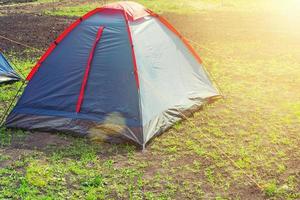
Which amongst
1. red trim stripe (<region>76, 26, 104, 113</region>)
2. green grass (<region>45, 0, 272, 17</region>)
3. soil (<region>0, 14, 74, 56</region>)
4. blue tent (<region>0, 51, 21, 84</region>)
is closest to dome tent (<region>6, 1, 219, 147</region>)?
red trim stripe (<region>76, 26, 104, 113</region>)

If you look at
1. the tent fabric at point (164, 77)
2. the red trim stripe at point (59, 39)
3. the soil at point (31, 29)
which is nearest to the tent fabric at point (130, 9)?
the tent fabric at point (164, 77)

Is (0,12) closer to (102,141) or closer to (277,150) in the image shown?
(102,141)

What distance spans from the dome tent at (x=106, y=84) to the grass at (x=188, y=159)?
31 centimetres

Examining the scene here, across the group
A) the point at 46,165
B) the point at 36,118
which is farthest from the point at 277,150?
the point at 36,118

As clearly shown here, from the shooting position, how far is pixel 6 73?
1208 centimetres

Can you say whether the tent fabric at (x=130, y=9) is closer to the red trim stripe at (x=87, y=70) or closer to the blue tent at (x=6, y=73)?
the red trim stripe at (x=87, y=70)

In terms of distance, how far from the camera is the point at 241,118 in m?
9.70

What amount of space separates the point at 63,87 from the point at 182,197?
3.49 m

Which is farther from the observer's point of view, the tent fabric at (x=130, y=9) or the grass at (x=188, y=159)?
the tent fabric at (x=130, y=9)

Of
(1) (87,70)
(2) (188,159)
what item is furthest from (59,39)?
(2) (188,159)

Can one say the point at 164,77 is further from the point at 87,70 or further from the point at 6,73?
the point at 6,73

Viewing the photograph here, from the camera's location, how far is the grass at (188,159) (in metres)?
6.83

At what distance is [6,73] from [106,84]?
14.5ft

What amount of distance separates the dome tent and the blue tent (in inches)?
119
